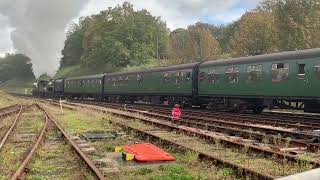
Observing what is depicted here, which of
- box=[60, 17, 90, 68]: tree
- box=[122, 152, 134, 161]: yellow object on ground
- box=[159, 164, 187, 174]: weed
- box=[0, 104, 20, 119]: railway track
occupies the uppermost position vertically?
box=[60, 17, 90, 68]: tree

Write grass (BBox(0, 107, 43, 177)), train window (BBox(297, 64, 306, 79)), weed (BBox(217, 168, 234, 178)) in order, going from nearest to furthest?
1. weed (BBox(217, 168, 234, 178))
2. grass (BBox(0, 107, 43, 177))
3. train window (BBox(297, 64, 306, 79))

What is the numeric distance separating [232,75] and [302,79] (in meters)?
5.70

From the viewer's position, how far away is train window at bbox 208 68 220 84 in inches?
1096

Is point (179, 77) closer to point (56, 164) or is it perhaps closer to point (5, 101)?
point (56, 164)

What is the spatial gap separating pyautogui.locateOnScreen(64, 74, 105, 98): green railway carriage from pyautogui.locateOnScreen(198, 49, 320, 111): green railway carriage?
23360 millimetres

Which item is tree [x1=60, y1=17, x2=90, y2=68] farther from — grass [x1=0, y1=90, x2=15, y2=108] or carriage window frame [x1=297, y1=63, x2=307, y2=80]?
carriage window frame [x1=297, y1=63, x2=307, y2=80]

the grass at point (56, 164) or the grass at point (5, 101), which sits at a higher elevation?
the grass at point (5, 101)

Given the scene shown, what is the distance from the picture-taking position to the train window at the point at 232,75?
2583 centimetres

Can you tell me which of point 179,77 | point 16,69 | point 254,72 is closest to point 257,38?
point 179,77

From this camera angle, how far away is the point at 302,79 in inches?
824

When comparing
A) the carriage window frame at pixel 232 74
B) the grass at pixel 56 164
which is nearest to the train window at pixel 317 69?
the carriage window frame at pixel 232 74

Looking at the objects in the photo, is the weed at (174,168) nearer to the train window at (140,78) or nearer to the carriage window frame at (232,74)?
the carriage window frame at (232,74)

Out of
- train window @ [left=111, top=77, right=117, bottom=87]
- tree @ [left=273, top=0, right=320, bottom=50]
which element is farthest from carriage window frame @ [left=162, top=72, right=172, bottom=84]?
tree @ [left=273, top=0, right=320, bottom=50]

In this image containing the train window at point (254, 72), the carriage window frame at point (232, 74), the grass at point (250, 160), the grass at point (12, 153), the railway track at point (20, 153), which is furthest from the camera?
the carriage window frame at point (232, 74)
